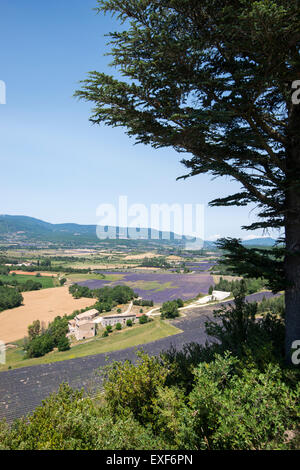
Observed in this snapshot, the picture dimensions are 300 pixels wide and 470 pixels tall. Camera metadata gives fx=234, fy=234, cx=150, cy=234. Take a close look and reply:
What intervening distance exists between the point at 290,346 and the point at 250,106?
17.5 feet

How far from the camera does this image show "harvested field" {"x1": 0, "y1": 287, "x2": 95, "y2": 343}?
39281 millimetres

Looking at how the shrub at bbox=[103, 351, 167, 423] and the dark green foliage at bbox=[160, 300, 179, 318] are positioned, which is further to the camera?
the dark green foliage at bbox=[160, 300, 179, 318]

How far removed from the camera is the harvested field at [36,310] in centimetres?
3928

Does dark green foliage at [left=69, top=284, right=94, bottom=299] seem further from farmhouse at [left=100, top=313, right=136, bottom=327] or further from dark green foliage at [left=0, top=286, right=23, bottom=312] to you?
farmhouse at [left=100, top=313, right=136, bottom=327]

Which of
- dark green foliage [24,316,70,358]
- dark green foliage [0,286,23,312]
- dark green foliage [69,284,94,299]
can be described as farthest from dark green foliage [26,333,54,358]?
dark green foliage [69,284,94,299]

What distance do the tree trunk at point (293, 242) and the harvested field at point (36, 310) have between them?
39.0 meters

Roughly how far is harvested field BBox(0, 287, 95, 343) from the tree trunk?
3902 cm

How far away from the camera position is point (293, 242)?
17.9ft

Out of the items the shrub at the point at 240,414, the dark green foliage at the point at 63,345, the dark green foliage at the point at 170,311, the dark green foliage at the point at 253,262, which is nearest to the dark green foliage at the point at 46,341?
the dark green foliage at the point at 63,345

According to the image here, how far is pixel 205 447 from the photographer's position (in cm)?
394

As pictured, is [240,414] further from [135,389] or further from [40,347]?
[40,347]

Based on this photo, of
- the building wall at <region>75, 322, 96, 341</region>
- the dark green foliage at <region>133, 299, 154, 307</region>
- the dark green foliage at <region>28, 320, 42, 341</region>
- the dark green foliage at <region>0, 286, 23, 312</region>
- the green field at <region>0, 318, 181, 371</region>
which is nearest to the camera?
the green field at <region>0, 318, 181, 371</region>

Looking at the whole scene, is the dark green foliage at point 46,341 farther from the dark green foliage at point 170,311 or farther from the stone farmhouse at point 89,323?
the dark green foliage at point 170,311
